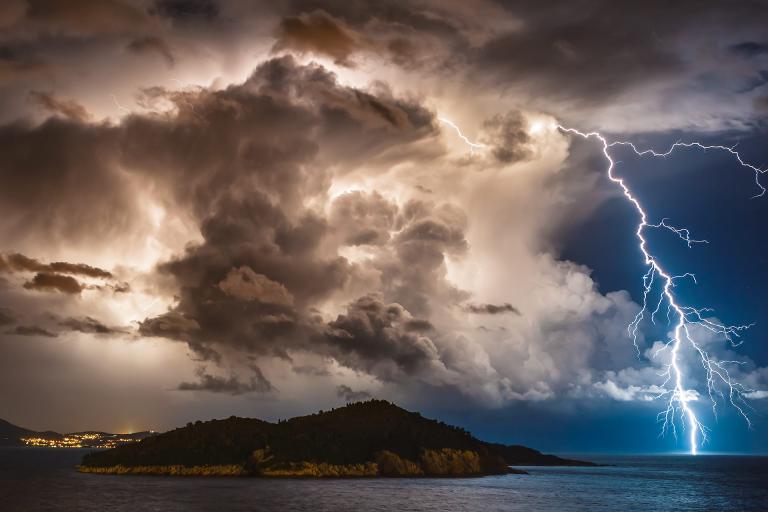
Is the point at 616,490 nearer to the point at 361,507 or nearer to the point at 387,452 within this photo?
the point at 387,452

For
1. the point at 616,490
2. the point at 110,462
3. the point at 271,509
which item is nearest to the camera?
the point at 271,509

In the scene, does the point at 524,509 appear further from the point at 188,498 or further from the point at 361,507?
the point at 188,498

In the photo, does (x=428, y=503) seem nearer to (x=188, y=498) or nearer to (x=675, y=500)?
(x=188, y=498)

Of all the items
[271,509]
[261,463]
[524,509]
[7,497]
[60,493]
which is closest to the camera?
[271,509]

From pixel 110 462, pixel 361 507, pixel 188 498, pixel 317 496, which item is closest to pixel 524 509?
pixel 361 507

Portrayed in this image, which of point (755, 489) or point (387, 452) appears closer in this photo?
point (755, 489)

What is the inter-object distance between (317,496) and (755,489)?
115220 mm

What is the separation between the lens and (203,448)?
190625mm

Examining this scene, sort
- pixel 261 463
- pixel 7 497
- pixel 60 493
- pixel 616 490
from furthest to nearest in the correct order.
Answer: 1. pixel 261 463
2. pixel 616 490
3. pixel 60 493
4. pixel 7 497

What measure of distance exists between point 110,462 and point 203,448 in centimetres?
2968

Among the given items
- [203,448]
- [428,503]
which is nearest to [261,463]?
[203,448]

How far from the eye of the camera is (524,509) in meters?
110

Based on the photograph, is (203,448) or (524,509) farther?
(203,448)

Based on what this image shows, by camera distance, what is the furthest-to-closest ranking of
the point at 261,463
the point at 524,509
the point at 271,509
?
the point at 261,463 < the point at 524,509 < the point at 271,509
